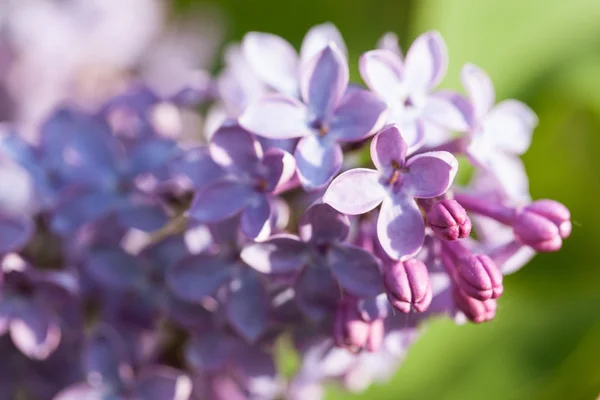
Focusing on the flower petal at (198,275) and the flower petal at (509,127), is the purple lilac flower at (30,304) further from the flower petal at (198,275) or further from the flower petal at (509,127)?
the flower petal at (509,127)

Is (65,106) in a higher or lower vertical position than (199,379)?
higher

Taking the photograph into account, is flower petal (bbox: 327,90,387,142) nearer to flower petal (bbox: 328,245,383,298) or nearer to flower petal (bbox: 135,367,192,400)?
flower petal (bbox: 328,245,383,298)

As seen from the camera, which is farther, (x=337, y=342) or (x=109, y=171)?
(x=109, y=171)

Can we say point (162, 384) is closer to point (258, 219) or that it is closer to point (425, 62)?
point (258, 219)

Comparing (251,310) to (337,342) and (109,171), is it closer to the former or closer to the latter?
(337,342)

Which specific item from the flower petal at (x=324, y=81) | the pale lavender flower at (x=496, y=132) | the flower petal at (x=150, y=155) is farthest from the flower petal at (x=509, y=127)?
the flower petal at (x=150, y=155)

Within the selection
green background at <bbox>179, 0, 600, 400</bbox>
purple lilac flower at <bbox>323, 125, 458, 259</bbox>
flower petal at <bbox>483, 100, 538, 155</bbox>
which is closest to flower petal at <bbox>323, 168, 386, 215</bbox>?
purple lilac flower at <bbox>323, 125, 458, 259</bbox>

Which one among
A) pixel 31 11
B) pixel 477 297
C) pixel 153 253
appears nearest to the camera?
pixel 477 297

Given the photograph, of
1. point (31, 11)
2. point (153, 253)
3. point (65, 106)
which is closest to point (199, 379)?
point (153, 253)
